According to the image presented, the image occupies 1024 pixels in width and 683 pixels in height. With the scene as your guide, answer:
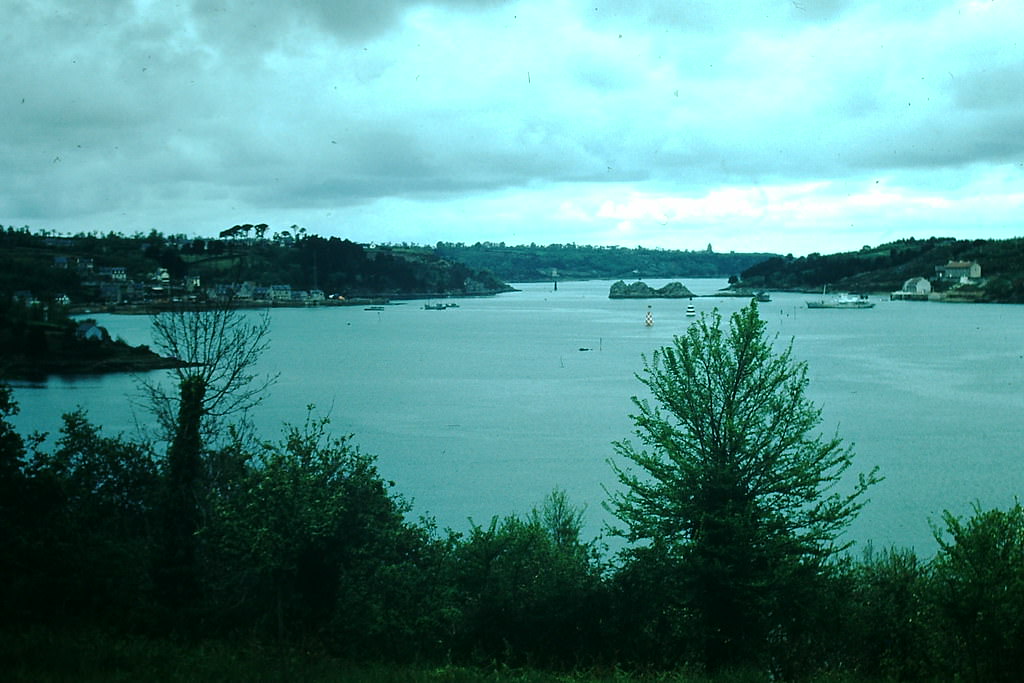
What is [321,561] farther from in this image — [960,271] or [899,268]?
[899,268]

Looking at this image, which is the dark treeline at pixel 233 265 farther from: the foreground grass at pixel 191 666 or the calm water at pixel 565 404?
the foreground grass at pixel 191 666

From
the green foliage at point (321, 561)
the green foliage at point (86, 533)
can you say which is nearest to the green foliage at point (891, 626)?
the green foliage at point (321, 561)

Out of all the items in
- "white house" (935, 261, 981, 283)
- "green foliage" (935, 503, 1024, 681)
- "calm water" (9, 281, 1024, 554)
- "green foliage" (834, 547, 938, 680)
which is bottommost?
"calm water" (9, 281, 1024, 554)

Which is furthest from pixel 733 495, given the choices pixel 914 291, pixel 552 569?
pixel 914 291

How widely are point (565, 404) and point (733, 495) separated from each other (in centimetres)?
2222

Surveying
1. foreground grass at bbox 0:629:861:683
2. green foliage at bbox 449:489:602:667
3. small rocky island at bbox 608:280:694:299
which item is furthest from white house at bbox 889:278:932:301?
foreground grass at bbox 0:629:861:683

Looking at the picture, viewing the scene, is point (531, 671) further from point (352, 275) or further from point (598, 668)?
point (352, 275)

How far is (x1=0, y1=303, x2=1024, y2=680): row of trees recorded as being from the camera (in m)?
6.97

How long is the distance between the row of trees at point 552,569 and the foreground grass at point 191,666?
53 centimetres

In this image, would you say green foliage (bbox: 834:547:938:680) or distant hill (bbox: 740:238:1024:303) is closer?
green foliage (bbox: 834:547:938:680)

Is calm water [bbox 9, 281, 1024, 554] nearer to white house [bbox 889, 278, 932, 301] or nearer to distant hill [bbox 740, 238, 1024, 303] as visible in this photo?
distant hill [bbox 740, 238, 1024, 303]

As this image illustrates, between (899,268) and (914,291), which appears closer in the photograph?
(914,291)

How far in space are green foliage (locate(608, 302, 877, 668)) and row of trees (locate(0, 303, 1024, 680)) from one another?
0.02 metres

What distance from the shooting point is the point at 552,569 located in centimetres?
841
